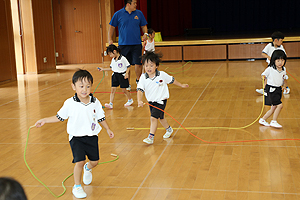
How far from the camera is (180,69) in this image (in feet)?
31.1

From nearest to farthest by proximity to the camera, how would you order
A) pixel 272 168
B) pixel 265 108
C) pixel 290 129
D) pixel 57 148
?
pixel 272 168, pixel 57 148, pixel 290 129, pixel 265 108

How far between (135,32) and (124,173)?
3.79m

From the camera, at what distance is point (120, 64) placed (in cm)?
530

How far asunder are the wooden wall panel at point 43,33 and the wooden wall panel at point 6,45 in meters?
0.99

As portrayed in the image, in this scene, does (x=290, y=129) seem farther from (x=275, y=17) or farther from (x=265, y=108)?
(x=275, y=17)

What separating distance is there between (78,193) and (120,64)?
9.73 ft

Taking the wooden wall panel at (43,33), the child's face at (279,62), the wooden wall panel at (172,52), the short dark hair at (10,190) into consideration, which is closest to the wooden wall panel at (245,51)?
the wooden wall panel at (172,52)

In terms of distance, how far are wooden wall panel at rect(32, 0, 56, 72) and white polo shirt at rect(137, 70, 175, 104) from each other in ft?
23.2

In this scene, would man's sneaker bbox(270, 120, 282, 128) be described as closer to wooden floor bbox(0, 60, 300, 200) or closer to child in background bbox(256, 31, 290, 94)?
wooden floor bbox(0, 60, 300, 200)

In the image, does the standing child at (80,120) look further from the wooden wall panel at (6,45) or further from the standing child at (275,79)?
the wooden wall panel at (6,45)

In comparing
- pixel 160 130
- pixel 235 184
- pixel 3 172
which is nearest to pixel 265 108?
pixel 160 130

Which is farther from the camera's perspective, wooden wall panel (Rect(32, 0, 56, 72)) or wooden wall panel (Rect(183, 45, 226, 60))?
wooden wall panel (Rect(183, 45, 226, 60))

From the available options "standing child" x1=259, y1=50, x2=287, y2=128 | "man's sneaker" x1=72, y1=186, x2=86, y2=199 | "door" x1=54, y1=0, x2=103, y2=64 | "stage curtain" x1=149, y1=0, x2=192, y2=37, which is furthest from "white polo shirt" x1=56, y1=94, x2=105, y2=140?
"stage curtain" x1=149, y1=0, x2=192, y2=37

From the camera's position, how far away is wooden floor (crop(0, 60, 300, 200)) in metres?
2.69
